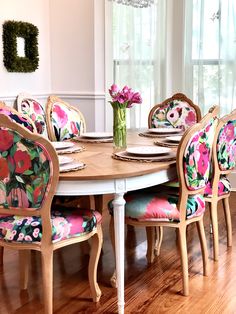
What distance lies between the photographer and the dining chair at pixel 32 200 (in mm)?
1976

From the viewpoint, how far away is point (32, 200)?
6.77ft

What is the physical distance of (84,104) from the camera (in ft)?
15.6

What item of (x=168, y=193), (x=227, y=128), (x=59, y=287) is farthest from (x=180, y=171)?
(x=59, y=287)

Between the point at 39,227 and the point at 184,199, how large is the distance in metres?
0.82

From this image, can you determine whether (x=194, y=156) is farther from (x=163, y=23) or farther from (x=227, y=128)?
(x=163, y=23)

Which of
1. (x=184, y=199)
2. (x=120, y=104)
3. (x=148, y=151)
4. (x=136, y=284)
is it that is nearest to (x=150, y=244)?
(x=136, y=284)

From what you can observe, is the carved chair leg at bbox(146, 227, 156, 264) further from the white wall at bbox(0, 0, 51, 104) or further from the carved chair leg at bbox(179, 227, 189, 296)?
the white wall at bbox(0, 0, 51, 104)

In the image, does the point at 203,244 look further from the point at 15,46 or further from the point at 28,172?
the point at 15,46

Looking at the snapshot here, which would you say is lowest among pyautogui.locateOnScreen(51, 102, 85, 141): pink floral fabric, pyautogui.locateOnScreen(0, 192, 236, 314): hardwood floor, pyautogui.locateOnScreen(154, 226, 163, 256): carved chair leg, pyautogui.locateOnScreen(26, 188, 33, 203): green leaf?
pyautogui.locateOnScreen(0, 192, 236, 314): hardwood floor

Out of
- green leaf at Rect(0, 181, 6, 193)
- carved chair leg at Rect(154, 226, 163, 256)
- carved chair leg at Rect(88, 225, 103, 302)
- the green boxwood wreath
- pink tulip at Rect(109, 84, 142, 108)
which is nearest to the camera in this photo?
green leaf at Rect(0, 181, 6, 193)

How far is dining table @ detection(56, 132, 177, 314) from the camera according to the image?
211 centimetres

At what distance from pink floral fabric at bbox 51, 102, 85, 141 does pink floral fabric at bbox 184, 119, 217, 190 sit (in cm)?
133

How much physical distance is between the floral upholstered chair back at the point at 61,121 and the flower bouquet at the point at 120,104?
0.82 meters

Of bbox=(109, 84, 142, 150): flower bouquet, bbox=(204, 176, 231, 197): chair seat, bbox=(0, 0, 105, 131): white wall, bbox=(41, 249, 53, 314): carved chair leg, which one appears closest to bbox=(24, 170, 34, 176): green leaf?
bbox=(41, 249, 53, 314): carved chair leg
